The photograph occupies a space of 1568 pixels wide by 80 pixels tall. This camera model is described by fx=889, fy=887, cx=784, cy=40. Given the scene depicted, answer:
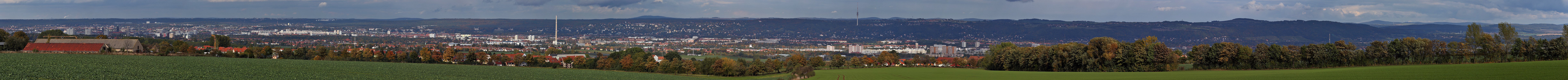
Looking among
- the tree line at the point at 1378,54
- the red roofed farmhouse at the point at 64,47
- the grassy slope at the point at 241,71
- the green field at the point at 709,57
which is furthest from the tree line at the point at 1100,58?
the red roofed farmhouse at the point at 64,47

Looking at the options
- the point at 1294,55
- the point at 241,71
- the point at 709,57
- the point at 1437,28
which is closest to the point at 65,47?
the point at 241,71

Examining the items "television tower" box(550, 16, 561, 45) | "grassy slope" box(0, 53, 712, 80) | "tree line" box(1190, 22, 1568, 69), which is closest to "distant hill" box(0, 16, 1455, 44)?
"television tower" box(550, 16, 561, 45)

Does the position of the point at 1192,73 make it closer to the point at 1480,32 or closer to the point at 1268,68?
the point at 1268,68

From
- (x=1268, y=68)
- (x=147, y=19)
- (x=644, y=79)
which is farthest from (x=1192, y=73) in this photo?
(x=147, y=19)

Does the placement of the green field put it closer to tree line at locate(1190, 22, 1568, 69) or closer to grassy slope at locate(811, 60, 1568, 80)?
grassy slope at locate(811, 60, 1568, 80)

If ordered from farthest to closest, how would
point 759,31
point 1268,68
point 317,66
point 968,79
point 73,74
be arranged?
point 759,31 → point 1268,68 → point 968,79 → point 317,66 → point 73,74

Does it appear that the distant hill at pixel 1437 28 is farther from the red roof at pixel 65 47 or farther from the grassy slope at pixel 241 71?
the red roof at pixel 65 47

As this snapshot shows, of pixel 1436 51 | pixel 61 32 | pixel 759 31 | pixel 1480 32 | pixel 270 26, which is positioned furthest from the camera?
pixel 759 31
